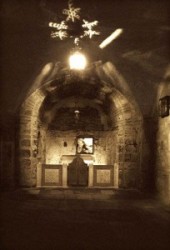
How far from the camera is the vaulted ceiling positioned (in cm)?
802

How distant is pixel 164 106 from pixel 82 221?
3.82m

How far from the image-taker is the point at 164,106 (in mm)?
8383

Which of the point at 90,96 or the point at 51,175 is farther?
the point at 90,96

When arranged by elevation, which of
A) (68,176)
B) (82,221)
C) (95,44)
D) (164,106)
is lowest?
(82,221)

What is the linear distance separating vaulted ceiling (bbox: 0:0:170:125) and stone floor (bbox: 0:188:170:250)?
9.04ft

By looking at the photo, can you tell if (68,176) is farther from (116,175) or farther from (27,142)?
(27,142)

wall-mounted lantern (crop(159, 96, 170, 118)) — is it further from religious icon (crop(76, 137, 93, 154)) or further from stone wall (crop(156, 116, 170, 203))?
religious icon (crop(76, 137, 93, 154))

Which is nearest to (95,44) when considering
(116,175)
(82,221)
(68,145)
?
(116,175)

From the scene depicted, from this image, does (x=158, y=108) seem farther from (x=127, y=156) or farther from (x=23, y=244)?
(x=23, y=244)

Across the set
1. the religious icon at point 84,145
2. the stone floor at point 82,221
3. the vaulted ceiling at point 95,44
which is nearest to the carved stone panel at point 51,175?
the stone floor at point 82,221

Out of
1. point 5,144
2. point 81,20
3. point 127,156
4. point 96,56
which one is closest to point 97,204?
point 127,156

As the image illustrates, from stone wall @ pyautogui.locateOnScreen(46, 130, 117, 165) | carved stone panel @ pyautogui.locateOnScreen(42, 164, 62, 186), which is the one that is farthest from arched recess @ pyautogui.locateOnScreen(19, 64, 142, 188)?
stone wall @ pyautogui.locateOnScreen(46, 130, 117, 165)

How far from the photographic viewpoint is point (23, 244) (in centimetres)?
458

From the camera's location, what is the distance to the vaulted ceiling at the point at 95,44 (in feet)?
26.3
